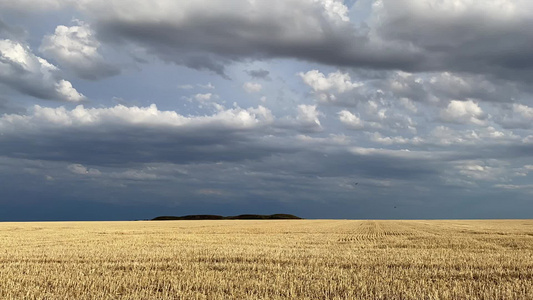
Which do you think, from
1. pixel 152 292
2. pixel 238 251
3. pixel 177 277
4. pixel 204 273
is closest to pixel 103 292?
pixel 152 292

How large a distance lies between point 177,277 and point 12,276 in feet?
16.2

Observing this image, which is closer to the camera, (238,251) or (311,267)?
(311,267)

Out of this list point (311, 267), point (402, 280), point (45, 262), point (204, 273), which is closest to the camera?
point (402, 280)

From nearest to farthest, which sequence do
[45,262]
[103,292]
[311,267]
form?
[103,292] < [311,267] < [45,262]

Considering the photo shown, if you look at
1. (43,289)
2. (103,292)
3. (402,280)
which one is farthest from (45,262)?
(402,280)

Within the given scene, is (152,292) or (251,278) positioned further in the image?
(251,278)

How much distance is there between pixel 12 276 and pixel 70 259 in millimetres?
4801

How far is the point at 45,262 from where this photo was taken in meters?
19.0

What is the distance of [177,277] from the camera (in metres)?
14.7

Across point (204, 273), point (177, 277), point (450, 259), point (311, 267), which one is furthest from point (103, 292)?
point (450, 259)

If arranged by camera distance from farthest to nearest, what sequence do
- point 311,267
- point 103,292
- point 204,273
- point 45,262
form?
point 45,262
point 311,267
point 204,273
point 103,292

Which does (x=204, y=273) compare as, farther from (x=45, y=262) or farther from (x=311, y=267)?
(x=45, y=262)

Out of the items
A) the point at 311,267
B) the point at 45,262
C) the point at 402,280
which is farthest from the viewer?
the point at 45,262

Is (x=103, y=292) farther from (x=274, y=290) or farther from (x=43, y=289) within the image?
(x=274, y=290)
